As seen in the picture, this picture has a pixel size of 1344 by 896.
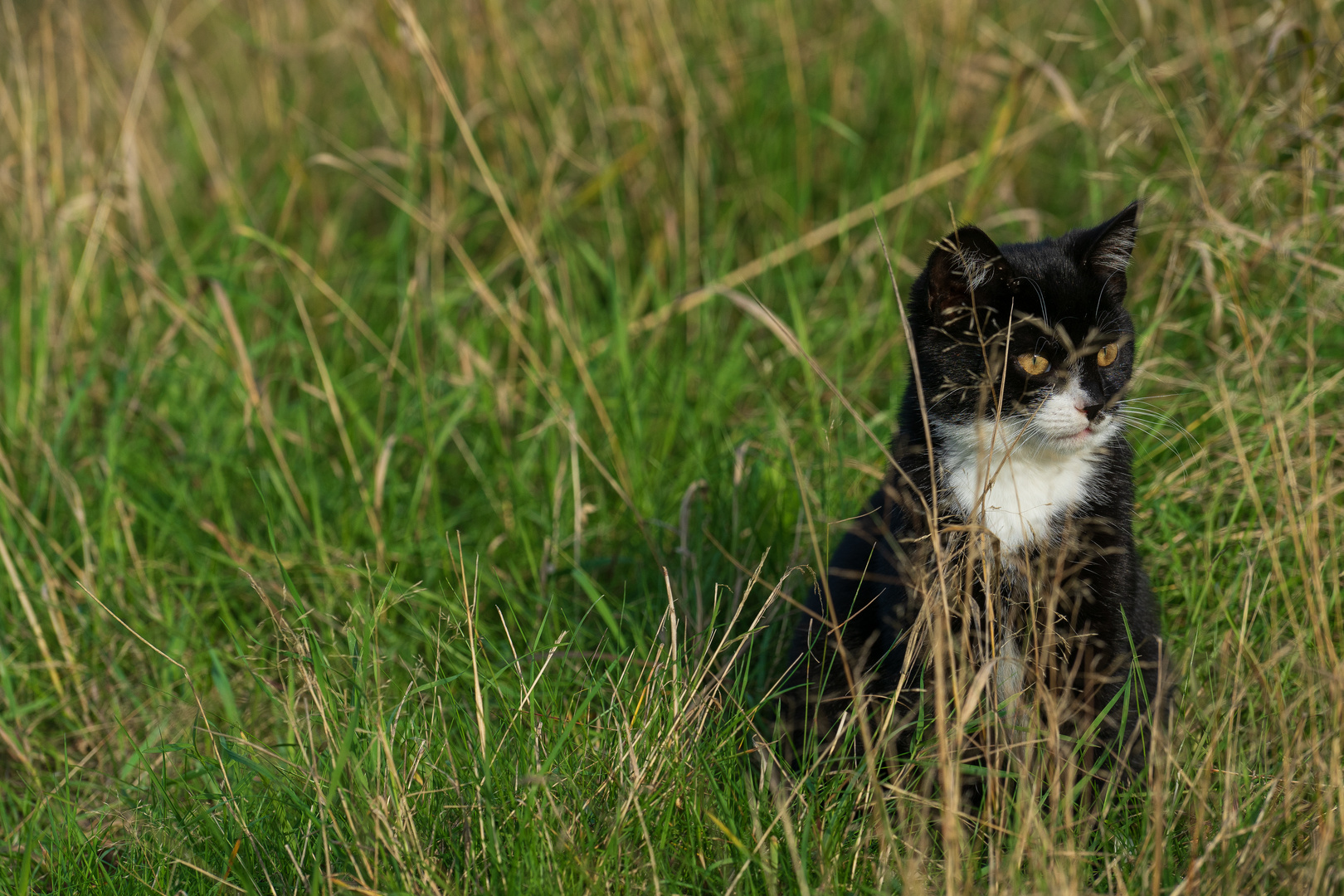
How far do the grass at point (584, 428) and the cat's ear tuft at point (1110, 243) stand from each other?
359 millimetres

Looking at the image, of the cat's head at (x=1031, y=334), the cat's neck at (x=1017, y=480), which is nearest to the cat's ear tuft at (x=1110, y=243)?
the cat's head at (x=1031, y=334)

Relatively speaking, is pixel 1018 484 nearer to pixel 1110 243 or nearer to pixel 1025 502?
pixel 1025 502

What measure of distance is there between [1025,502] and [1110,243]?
522 millimetres

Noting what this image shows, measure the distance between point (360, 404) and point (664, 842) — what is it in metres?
2.15

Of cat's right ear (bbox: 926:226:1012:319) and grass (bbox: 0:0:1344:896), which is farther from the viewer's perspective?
cat's right ear (bbox: 926:226:1012:319)

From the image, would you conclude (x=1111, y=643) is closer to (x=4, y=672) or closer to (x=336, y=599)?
(x=336, y=599)

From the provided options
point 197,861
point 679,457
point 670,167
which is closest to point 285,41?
point 670,167

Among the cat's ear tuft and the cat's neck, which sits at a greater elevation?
the cat's ear tuft

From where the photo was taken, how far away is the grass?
1.90m

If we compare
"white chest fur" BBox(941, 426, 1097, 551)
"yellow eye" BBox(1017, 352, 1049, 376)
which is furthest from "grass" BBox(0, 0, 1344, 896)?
"yellow eye" BBox(1017, 352, 1049, 376)

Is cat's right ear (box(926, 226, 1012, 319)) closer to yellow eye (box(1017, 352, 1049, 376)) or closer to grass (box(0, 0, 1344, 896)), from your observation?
yellow eye (box(1017, 352, 1049, 376))

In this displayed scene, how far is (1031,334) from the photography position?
2164mm

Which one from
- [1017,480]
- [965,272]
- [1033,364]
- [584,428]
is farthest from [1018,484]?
[584,428]

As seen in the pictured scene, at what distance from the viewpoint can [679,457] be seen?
331cm
